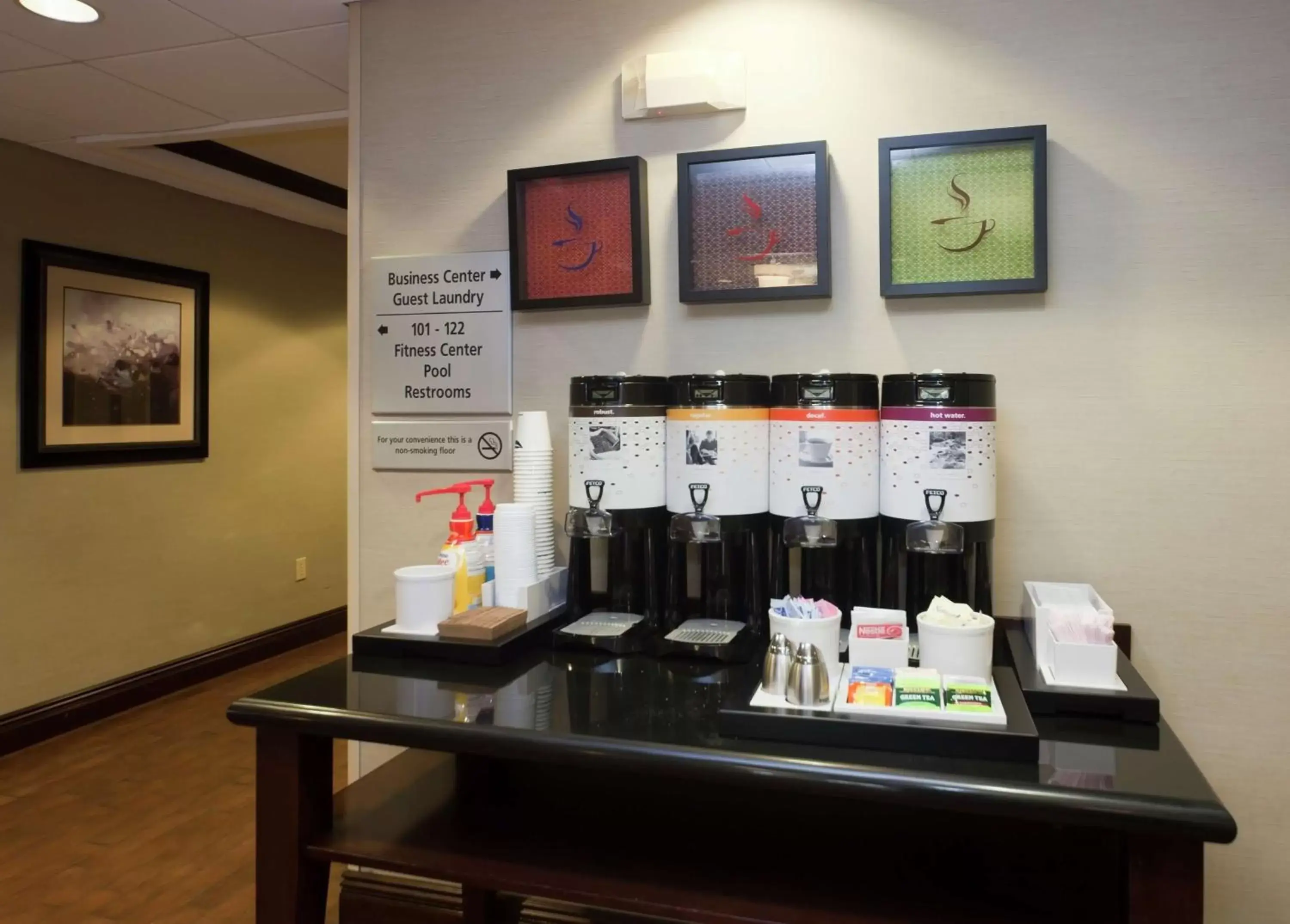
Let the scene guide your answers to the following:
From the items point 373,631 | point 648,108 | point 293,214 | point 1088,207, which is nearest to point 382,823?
point 373,631

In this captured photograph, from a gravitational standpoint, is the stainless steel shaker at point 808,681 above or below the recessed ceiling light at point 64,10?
below

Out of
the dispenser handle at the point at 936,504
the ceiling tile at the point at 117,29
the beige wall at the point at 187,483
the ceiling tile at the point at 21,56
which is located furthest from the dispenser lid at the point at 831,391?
the beige wall at the point at 187,483

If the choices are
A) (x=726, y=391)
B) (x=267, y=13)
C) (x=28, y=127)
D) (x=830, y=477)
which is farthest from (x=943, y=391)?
(x=28, y=127)

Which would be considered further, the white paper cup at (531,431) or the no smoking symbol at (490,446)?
the no smoking symbol at (490,446)

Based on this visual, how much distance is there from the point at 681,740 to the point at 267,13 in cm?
190

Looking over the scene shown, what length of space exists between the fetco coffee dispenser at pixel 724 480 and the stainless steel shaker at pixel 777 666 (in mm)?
247

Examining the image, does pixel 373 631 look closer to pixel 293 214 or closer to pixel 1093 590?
pixel 1093 590

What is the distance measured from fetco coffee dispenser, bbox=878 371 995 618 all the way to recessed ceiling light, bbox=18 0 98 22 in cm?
199

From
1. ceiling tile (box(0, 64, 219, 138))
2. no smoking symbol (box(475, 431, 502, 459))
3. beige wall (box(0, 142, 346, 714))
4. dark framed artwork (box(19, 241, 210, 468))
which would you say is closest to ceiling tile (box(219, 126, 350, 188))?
ceiling tile (box(0, 64, 219, 138))

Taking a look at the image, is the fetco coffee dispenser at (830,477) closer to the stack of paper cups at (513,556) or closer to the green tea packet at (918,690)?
the green tea packet at (918,690)

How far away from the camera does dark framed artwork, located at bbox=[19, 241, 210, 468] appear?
3205 millimetres

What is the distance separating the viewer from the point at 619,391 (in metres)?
1.52

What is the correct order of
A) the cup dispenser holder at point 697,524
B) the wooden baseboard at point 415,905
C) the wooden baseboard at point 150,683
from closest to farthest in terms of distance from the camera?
the cup dispenser holder at point 697,524, the wooden baseboard at point 415,905, the wooden baseboard at point 150,683

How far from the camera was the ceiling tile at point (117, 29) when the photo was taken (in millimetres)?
2018
